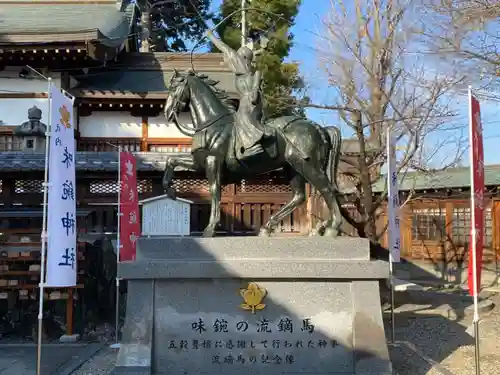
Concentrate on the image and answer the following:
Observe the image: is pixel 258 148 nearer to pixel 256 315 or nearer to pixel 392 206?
pixel 256 315

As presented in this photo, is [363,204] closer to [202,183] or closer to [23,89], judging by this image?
[202,183]

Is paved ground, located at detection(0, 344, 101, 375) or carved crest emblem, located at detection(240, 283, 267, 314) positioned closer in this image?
carved crest emblem, located at detection(240, 283, 267, 314)

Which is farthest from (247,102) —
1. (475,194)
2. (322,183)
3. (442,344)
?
(442,344)

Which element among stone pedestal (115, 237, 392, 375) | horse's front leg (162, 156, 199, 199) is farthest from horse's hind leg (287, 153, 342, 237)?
horse's front leg (162, 156, 199, 199)

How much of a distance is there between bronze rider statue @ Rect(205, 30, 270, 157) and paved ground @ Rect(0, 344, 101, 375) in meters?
3.64

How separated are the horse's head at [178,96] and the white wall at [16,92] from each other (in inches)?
307

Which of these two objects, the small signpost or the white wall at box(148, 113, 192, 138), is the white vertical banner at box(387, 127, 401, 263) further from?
the white wall at box(148, 113, 192, 138)

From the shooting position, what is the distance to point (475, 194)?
513 centimetres

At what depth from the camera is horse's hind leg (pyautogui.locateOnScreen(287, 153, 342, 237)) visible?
20.4 ft

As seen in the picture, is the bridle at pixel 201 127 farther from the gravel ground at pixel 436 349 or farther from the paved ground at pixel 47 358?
the paved ground at pixel 47 358

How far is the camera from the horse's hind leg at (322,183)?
6.23 m

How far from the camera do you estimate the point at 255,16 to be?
62.2ft

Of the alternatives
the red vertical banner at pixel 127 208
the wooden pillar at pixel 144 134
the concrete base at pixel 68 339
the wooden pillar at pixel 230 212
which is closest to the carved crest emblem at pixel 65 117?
the red vertical banner at pixel 127 208

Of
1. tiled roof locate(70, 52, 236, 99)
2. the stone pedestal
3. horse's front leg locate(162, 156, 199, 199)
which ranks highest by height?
tiled roof locate(70, 52, 236, 99)
